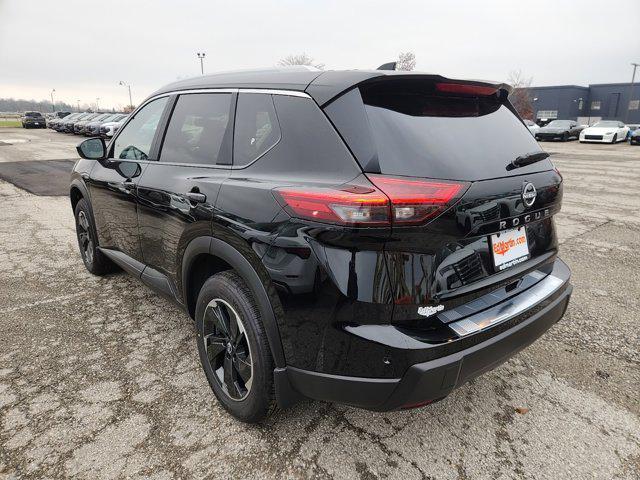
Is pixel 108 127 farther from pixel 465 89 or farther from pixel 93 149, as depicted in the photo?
pixel 465 89

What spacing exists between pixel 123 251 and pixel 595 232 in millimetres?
5984

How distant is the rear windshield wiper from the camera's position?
2093mm

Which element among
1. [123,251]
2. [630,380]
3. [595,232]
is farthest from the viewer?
[595,232]

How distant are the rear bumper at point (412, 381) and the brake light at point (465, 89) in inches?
43.4

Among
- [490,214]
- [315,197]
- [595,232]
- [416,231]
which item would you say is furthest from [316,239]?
[595,232]

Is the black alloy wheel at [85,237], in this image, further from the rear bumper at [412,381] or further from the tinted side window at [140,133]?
the rear bumper at [412,381]

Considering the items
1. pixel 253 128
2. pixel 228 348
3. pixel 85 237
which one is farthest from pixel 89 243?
pixel 253 128

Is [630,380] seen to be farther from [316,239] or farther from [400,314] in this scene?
[316,239]

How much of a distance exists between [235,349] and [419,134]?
1.37 metres

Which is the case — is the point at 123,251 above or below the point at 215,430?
above

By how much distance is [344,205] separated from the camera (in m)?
1.68

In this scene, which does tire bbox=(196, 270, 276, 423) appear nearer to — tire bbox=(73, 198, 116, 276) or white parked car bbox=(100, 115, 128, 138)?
tire bbox=(73, 198, 116, 276)

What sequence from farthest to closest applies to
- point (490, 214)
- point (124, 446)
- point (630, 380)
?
point (630, 380) < point (124, 446) < point (490, 214)

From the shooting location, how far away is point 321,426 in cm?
229
